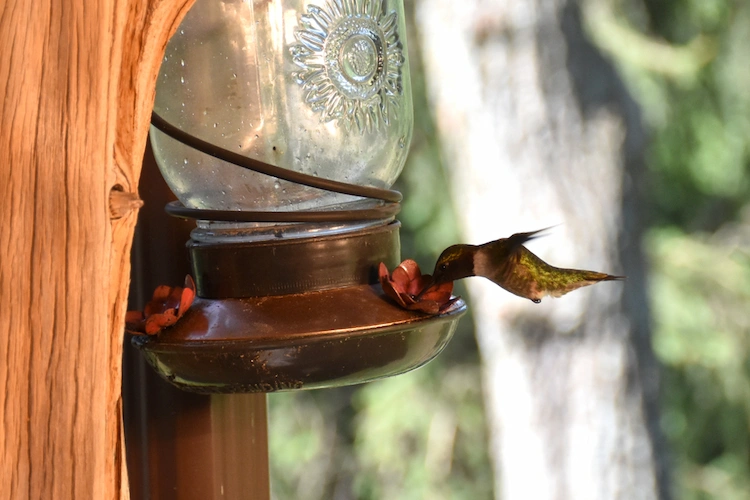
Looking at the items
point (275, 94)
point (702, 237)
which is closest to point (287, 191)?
point (275, 94)

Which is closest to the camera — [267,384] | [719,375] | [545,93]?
[267,384]

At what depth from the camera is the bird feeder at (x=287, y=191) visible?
62 cm

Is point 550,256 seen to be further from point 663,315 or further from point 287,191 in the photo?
point 287,191

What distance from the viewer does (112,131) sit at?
499 mm

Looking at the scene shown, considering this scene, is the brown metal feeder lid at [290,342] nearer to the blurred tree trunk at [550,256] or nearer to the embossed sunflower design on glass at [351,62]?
the embossed sunflower design on glass at [351,62]

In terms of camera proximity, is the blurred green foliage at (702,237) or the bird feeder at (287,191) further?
the blurred green foliage at (702,237)

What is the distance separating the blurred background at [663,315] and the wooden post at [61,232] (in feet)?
7.04

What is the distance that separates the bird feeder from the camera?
0.62 m

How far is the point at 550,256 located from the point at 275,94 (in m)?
1.49

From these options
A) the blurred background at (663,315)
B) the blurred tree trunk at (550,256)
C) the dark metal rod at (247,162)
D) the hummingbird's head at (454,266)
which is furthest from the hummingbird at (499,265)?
the blurred background at (663,315)

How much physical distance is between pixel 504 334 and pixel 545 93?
647 millimetres

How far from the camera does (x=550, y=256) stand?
82.7 inches

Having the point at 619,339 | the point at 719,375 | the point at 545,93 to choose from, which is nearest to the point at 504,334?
the point at 619,339

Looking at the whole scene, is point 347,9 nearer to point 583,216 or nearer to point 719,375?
point 583,216
